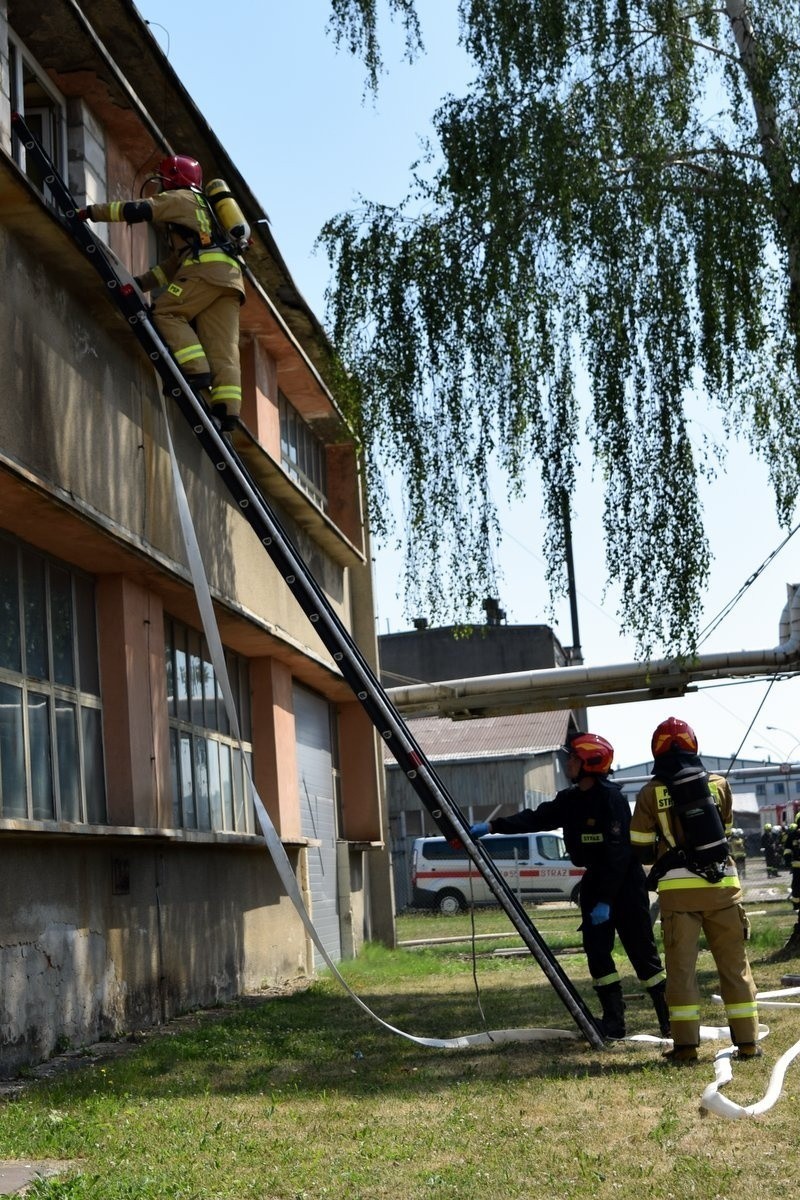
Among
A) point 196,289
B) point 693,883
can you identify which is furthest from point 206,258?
point 693,883

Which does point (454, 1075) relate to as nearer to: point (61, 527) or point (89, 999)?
point (89, 999)

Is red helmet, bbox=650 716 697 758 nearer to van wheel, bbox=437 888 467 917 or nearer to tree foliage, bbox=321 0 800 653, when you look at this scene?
tree foliage, bbox=321 0 800 653

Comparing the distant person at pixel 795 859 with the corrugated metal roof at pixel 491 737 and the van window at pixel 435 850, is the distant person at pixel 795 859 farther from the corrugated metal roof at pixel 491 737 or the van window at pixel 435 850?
the corrugated metal roof at pixel 491 737

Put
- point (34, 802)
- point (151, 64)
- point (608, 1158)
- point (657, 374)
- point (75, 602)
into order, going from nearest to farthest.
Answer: point (608, 1158) → point (34, 802) → point (75, 602) → point (151, 64) → point (657, 374)

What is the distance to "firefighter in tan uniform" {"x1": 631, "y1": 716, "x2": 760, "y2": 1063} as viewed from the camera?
7.65m

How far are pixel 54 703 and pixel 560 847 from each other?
89.5 feet

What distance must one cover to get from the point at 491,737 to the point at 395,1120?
137 feet

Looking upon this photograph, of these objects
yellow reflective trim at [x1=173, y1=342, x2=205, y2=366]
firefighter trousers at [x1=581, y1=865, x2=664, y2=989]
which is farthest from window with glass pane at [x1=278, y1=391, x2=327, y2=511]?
firefighter trousers at [x1=581, y1=865, x2=664, y2=989]

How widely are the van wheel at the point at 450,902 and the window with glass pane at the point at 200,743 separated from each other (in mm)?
21730

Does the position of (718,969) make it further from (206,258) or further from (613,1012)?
(206,258)

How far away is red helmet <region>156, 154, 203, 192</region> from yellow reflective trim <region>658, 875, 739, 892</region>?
5.86 meters

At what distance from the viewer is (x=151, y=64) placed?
1127 cm

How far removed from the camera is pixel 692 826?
7812 millimetres

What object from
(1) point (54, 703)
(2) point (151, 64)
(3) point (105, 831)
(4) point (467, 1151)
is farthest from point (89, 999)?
(2) point (151, 64)
